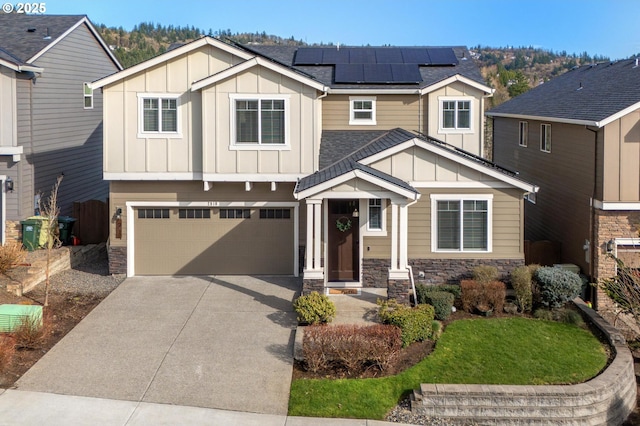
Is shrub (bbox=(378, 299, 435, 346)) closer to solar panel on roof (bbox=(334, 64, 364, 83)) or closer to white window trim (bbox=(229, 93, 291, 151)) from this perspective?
white window trim (bbox=(229, 93, 291, 151))

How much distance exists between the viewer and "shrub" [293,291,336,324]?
16.3 meters

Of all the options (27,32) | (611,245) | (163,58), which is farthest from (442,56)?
(27,32)

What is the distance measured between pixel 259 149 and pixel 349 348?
7.41 metres

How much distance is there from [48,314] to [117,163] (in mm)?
4994

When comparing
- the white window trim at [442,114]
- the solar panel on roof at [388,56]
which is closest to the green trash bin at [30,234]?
the solar panel on roof at [388,56]

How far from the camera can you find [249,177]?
65.8 ft

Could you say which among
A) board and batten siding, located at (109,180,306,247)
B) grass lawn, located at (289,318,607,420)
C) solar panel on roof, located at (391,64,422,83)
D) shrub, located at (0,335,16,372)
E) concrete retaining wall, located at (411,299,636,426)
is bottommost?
concrete retaining wall, located at (411,299,636,426)

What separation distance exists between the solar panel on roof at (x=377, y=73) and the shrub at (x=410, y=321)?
8.90 m

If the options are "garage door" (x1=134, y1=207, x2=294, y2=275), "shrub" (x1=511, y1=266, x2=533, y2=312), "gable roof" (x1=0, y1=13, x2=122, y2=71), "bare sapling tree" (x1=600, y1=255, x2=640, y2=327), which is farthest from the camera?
"gable roof" (x1=0, y1=13, x2=122, y2=71)

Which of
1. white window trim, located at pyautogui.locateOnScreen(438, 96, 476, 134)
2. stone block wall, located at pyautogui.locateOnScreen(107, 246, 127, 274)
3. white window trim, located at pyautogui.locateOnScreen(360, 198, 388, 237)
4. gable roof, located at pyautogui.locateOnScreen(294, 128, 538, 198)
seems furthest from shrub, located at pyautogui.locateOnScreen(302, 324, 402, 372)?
white window trim, located at pyautogui.locateOnScreen(438, 96, 476, 134)

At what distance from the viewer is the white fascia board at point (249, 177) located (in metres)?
20.0

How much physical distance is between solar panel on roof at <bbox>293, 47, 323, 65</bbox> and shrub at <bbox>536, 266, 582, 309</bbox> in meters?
10.6

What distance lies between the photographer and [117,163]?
66.5ft

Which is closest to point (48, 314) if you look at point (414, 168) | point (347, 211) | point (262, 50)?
point (347, 211)
